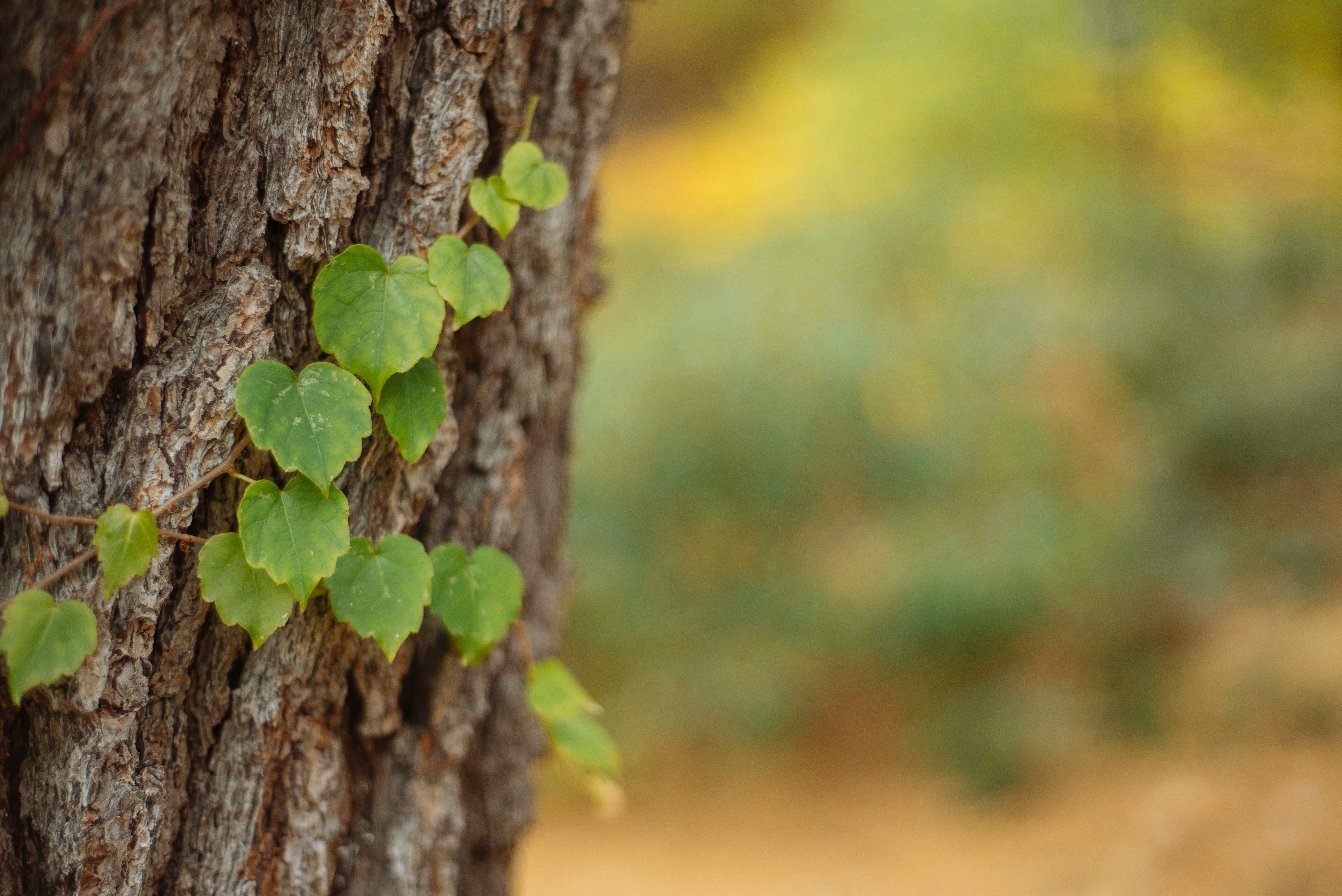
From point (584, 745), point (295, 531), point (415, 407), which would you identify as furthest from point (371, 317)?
point (584, 745)

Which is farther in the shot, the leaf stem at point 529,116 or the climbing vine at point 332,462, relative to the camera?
the leaf stem at point 529,116

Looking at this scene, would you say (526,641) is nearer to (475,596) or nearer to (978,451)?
(475,596)

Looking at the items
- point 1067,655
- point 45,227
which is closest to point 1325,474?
point 1067,655

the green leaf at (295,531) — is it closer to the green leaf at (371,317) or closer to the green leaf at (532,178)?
the green leaf at (371,317)

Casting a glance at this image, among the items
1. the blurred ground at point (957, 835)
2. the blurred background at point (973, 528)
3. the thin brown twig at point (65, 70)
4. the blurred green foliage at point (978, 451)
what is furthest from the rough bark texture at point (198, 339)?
the blurred green foliage at point (978, 451)

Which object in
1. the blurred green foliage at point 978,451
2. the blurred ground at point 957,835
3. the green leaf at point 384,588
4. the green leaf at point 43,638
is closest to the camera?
the green leaf at point 43,638

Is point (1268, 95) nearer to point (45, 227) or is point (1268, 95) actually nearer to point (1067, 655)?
point (1067, 655)
